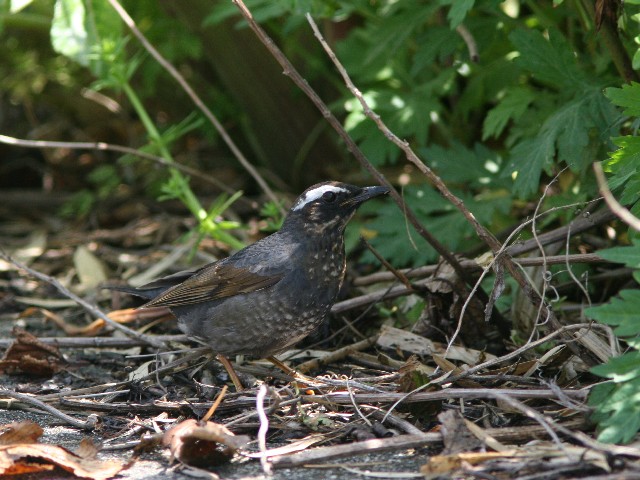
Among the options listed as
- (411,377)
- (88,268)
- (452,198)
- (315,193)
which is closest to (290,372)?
(411,377)

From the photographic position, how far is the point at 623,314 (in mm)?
3010

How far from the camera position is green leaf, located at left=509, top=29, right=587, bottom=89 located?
14.5 feet

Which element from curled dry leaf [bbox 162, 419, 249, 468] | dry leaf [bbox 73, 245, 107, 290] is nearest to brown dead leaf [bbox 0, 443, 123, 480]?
curled dry leaf [bbox 162, 419, 249, 468]

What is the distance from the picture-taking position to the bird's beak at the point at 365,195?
4566 mm

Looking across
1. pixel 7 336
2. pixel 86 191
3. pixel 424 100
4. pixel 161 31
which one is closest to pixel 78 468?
pixel 7 336

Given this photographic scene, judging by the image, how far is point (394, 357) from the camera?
186 inches

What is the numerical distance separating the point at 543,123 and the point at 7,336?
3476 mm

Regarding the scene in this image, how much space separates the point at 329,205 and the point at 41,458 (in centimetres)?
213

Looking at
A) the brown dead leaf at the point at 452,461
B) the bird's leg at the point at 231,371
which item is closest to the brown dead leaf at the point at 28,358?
the bird's leg at the point at 231,371

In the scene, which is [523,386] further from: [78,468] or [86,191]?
[86,191]

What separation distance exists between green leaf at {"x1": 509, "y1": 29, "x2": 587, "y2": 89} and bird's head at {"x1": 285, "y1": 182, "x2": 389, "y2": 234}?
1094 mm

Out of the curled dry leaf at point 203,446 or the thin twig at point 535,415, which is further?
the curled dry leaf at point 203,446

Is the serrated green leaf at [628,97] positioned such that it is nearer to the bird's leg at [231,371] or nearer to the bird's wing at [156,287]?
the bird's leg at [231,371]

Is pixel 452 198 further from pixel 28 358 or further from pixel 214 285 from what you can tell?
pixel 28 358
